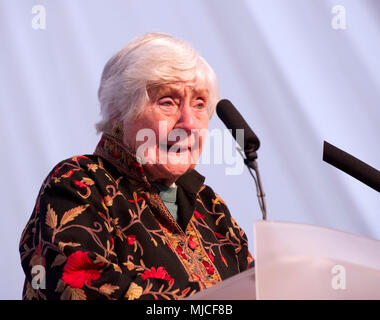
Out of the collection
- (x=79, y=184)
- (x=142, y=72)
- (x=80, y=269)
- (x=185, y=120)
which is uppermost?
(x=142, y=72)

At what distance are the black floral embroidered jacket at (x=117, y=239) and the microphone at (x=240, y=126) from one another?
1.24 feet

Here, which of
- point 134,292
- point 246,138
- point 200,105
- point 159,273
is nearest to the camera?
point 246,138

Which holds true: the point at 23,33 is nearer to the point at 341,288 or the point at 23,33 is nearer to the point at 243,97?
the point at 243,97

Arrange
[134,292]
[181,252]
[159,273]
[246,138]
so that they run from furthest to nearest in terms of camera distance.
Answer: [181,252] → [159,273] → [134,292] → [246,138]

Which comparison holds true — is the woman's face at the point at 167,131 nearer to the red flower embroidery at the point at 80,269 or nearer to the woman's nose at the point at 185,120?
the woman's nose at the point at 185,120

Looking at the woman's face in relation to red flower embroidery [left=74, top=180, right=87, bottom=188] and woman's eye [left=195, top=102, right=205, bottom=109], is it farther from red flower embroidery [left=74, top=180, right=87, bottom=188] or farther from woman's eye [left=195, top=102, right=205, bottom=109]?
red flower embroidery [left=74, top=180, right=87, bottom=188]

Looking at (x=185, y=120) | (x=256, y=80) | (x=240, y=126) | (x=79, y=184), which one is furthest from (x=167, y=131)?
(x=256, y=80)

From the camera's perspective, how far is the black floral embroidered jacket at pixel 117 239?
3.89ft

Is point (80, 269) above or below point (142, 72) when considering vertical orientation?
below

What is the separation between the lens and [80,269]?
3.88ft

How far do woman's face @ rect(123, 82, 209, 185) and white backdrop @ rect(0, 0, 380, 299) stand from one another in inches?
25.6

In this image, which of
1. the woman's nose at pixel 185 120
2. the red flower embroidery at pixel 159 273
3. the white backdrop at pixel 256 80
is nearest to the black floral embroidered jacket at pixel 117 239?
the red flower embroidery at pixel 159 273

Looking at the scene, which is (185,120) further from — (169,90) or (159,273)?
(159,273)

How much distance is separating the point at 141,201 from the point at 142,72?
12.4 inches
